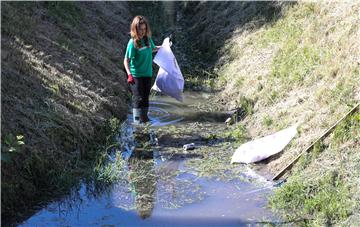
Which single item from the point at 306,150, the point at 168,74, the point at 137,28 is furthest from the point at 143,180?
the point at 168,74

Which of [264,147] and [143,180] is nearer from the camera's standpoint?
[143,180]

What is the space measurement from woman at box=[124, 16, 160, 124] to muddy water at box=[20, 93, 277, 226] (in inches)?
16.4

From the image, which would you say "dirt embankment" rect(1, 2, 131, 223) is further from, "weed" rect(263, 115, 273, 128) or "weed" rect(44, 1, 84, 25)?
"weed" rect(263, 115, 273, 128)

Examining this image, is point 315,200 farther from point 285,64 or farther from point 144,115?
point 285,64

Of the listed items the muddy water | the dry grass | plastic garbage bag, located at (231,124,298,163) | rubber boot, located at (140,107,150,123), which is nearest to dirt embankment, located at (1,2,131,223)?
the muddy water

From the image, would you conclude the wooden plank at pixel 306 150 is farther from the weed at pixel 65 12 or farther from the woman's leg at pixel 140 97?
the weed at pixel 65 12

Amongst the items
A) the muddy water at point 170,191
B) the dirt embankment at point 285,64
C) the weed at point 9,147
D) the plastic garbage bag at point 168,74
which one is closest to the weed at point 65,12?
the dirt embankment at point 285,64

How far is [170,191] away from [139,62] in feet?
8.80

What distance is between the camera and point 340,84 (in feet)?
23.8

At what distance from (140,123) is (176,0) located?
42.5 feet

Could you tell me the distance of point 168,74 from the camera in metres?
8.86

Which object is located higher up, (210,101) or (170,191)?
(210,101)

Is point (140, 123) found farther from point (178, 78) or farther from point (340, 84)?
point (340, 84)

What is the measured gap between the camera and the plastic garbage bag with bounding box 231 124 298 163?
6.95 metres
